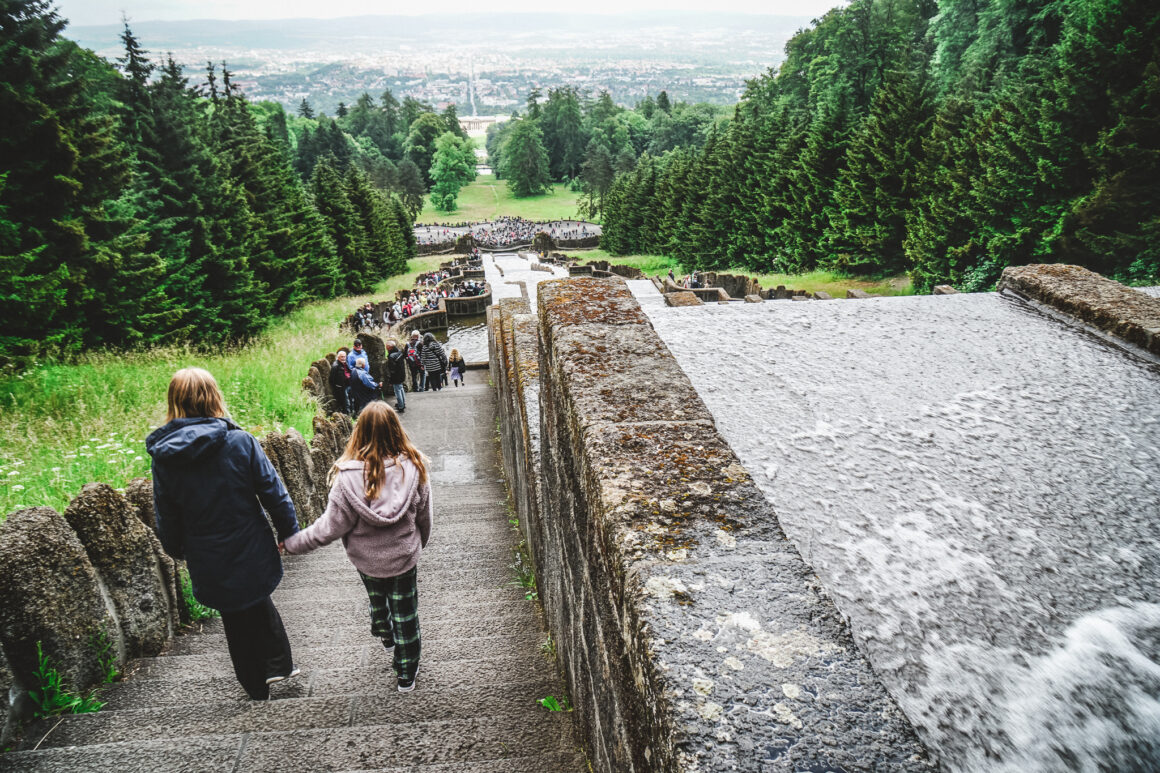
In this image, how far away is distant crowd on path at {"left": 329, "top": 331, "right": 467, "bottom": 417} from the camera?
1139cm

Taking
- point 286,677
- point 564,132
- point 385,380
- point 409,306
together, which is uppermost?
point 564,132

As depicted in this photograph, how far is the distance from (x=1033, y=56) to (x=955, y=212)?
359 inches

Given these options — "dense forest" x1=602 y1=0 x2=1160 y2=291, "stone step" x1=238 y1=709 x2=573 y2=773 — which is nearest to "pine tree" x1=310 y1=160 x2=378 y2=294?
"dense forest" x1=602 y1=0 x2=1160 y2=291

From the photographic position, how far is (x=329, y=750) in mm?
2641

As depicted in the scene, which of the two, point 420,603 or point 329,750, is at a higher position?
point 329,750

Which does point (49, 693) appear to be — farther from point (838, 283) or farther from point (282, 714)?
point (838, 283)

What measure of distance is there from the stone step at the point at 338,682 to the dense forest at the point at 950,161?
20.4 m

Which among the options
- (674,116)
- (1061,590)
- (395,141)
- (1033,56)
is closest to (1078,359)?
(1061,590)

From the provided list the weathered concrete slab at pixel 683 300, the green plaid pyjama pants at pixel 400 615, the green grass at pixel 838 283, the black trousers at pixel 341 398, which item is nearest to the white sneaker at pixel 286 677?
the green plaid pyjama pants at pixel 400 615

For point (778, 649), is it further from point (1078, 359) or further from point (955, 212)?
point (955, 212)

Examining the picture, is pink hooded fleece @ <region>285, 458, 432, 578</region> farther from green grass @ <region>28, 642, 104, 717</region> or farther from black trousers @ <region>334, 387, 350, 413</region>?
black trousers @ <region>334, 387, 350, 413</region>

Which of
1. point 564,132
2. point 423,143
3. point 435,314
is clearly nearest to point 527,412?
point 435,314

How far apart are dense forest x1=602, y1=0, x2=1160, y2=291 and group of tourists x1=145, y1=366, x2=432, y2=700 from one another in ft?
67.9

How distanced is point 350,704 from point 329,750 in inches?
18.2
